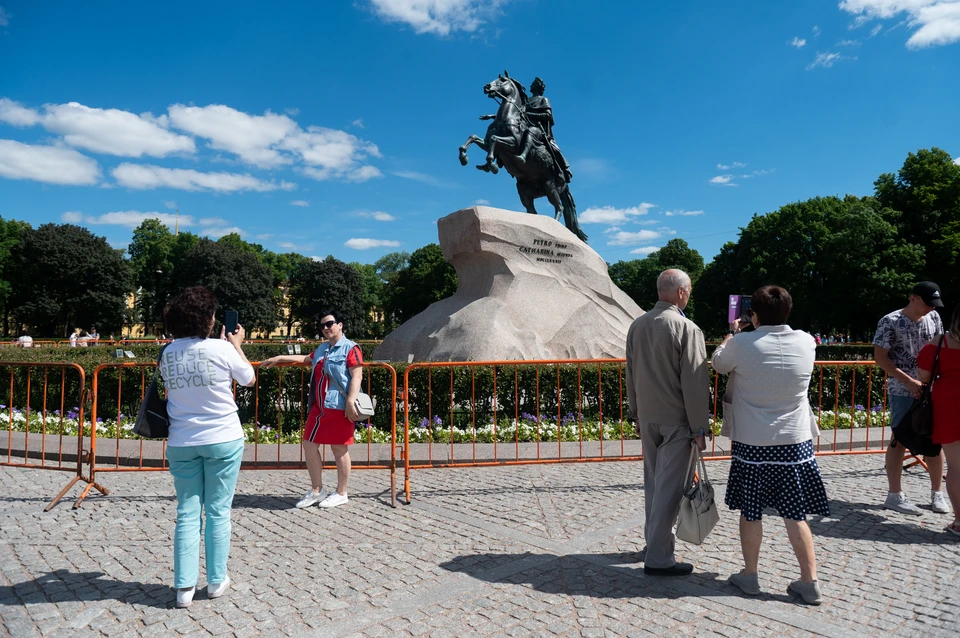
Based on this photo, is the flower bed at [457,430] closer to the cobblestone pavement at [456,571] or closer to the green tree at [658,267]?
the cobblestone pavement at [456,571]

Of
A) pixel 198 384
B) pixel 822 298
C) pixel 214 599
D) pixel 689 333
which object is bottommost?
pixel 214 599

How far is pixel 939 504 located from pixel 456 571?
4.12 meters

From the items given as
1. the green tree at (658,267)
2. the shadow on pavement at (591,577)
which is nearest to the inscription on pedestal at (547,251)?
the shadow on pavement at (591,577)

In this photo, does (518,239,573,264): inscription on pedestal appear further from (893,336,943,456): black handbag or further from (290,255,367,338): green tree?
(290,255,367,338): green tree

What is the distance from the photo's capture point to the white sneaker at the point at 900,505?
5.16 m

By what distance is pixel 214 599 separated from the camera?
3494 millimetres

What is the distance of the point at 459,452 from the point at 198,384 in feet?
14.5

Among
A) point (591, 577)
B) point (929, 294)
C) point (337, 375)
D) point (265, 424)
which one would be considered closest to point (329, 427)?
point (337, 375)

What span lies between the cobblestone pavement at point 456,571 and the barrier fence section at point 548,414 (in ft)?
5.33

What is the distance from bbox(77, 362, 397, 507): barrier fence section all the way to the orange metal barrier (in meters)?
0.36

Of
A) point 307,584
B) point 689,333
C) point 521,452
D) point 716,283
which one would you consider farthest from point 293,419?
point 716,283

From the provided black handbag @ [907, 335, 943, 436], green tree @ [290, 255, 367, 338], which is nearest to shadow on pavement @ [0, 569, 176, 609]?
black handbag @ [907, 335, 943, 436]

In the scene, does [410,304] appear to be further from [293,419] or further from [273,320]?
[293,419]

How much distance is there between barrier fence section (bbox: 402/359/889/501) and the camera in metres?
7.47
